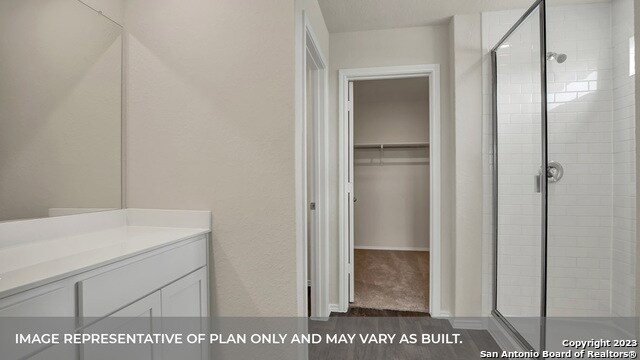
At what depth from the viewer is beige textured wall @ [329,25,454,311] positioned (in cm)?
248

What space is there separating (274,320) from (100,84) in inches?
59.3

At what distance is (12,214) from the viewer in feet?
3.74

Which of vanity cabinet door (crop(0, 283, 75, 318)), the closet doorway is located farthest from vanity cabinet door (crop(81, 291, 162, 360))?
the closet doorway

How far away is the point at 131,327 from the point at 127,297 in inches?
4.8

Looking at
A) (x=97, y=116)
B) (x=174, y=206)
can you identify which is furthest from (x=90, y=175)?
(x=174, y=206)

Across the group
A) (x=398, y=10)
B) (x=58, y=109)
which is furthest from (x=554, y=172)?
(x=58, y=109)

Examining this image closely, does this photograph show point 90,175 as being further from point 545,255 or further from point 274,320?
point 545,255

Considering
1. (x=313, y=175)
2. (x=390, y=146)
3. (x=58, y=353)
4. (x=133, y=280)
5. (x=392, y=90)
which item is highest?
(x=392, y=90)

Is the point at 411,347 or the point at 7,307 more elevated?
the point at 7,307

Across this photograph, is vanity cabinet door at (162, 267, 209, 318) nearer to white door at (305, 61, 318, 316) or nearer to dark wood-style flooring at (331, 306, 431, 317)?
white door at (305, 61, 318, 316)

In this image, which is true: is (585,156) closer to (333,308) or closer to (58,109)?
(333,308)

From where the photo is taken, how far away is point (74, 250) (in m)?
1.13

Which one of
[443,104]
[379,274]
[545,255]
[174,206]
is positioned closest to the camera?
[174,206]

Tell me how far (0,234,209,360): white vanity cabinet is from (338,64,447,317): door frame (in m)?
1.36
